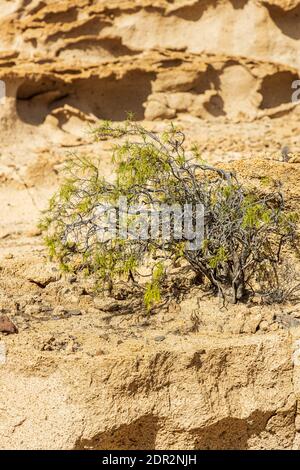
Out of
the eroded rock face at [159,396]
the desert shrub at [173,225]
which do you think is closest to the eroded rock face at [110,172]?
the eroded rock face at [159,396]

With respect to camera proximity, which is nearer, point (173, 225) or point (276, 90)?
point (173, 225)

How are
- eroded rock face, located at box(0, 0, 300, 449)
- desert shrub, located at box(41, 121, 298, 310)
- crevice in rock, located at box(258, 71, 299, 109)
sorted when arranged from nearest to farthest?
eroded rock face, located at box(0, 0, 300, 449) → desert shrub, located at box(41, 121, 298, 310) → crevice in rock, located at box(258, 71, 299, 109)

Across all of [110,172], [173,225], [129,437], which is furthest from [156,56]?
[129,437]

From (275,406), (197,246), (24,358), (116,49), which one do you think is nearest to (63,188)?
(197,246)

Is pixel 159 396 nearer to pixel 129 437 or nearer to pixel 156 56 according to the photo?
pixel 129 437

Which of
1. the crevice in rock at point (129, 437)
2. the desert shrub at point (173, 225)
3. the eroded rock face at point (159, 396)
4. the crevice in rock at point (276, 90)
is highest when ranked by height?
the crevice in rock at point (276, 90)

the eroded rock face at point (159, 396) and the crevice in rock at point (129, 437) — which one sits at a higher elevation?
the eroded rock face at point (159, 396)

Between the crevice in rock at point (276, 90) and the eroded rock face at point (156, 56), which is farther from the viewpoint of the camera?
the crevice in rock at point (276, 90)

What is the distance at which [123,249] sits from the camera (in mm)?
6227

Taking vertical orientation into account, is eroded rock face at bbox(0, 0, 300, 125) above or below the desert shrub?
above

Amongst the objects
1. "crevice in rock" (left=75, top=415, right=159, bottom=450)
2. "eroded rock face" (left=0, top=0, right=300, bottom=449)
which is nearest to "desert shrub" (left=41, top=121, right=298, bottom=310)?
"eroded rock face" (left=0, top=0, right=300, bottom=449)

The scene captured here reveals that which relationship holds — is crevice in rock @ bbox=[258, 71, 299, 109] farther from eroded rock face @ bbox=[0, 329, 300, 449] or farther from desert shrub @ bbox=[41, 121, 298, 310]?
eroded rock face @ bbox=[0, 329, 300, 449]

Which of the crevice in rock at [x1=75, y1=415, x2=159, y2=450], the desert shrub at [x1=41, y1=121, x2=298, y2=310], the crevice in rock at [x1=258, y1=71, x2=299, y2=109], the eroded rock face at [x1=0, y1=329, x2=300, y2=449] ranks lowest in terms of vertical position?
the crevice in rock at [x1=75, y1=415, x2=159, y2=450]

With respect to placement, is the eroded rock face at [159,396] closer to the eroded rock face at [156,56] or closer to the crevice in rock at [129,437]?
the crevice in rock at [129,437]
